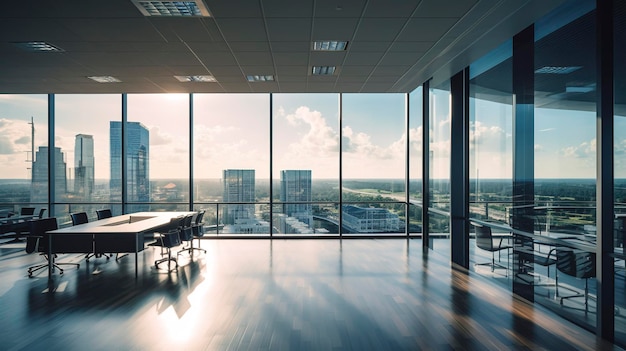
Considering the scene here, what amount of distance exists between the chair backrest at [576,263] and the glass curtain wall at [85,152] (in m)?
8.21

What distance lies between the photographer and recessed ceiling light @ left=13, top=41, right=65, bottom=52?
178 inches

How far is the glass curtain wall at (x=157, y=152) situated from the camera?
25.7 ft

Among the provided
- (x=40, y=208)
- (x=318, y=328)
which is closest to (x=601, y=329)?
(x=318, y=328)

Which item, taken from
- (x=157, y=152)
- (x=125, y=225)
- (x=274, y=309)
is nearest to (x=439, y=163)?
(x=274, y=309)

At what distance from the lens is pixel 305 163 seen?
7699 millimetres

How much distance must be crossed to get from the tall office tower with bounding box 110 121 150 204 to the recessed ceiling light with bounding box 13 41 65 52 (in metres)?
3.24

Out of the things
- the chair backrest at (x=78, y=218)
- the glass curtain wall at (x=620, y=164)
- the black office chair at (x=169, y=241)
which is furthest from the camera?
the chair backrest at (x=78, y=218)

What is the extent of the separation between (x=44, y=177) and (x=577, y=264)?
992 centimetres

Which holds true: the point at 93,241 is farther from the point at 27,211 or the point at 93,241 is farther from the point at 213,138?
the point at 27,211

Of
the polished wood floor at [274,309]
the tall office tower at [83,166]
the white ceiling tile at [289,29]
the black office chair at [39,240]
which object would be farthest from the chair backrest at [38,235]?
the white ceiling tile at [289,29]

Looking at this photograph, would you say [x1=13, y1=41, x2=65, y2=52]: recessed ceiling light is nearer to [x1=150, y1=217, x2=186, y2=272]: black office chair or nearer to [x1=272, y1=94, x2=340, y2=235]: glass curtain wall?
[x1=150, y1=217, x2=186, y2=272]: black office chair

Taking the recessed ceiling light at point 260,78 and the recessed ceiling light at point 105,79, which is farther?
the recessed ceiling light at point 260,78

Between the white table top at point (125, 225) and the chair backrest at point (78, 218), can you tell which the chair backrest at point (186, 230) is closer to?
the white table top at point (125, 225)

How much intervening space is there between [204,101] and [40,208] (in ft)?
14.8
